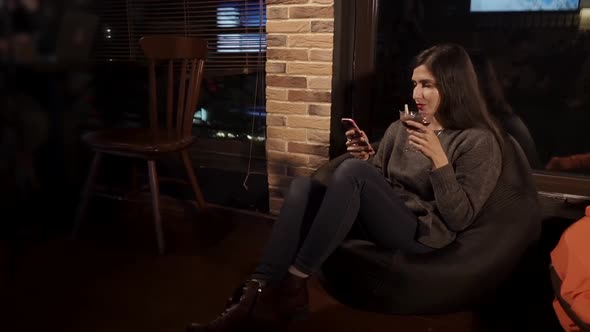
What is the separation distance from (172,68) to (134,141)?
14.7 inches

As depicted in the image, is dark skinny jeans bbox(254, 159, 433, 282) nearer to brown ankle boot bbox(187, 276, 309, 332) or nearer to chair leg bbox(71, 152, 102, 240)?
brown ankle boot bbox(187, 276, 309, 332)

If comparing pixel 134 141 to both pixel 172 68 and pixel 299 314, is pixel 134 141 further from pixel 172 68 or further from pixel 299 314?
pixel 299 314

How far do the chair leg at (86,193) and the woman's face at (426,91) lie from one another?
4.89 ft

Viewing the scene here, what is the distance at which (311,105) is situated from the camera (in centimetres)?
218

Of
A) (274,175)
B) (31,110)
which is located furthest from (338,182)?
(31,110)

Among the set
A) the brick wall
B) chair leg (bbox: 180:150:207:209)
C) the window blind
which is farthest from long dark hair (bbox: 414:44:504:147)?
chair leg (bbox: 180:150:207:209)

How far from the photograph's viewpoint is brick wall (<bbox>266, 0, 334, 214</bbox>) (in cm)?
209

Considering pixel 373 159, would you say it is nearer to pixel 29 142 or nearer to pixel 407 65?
pixel 407 65

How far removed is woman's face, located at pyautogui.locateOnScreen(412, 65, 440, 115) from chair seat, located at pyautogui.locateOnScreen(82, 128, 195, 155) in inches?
44.6

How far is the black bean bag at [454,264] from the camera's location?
1.48m

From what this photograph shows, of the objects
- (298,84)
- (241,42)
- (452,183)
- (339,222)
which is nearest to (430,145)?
(452,183)

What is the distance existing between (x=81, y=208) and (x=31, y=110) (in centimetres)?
70

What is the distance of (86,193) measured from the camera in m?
2.30

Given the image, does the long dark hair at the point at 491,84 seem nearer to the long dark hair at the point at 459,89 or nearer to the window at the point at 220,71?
the long dark hair at the point at 459,89
